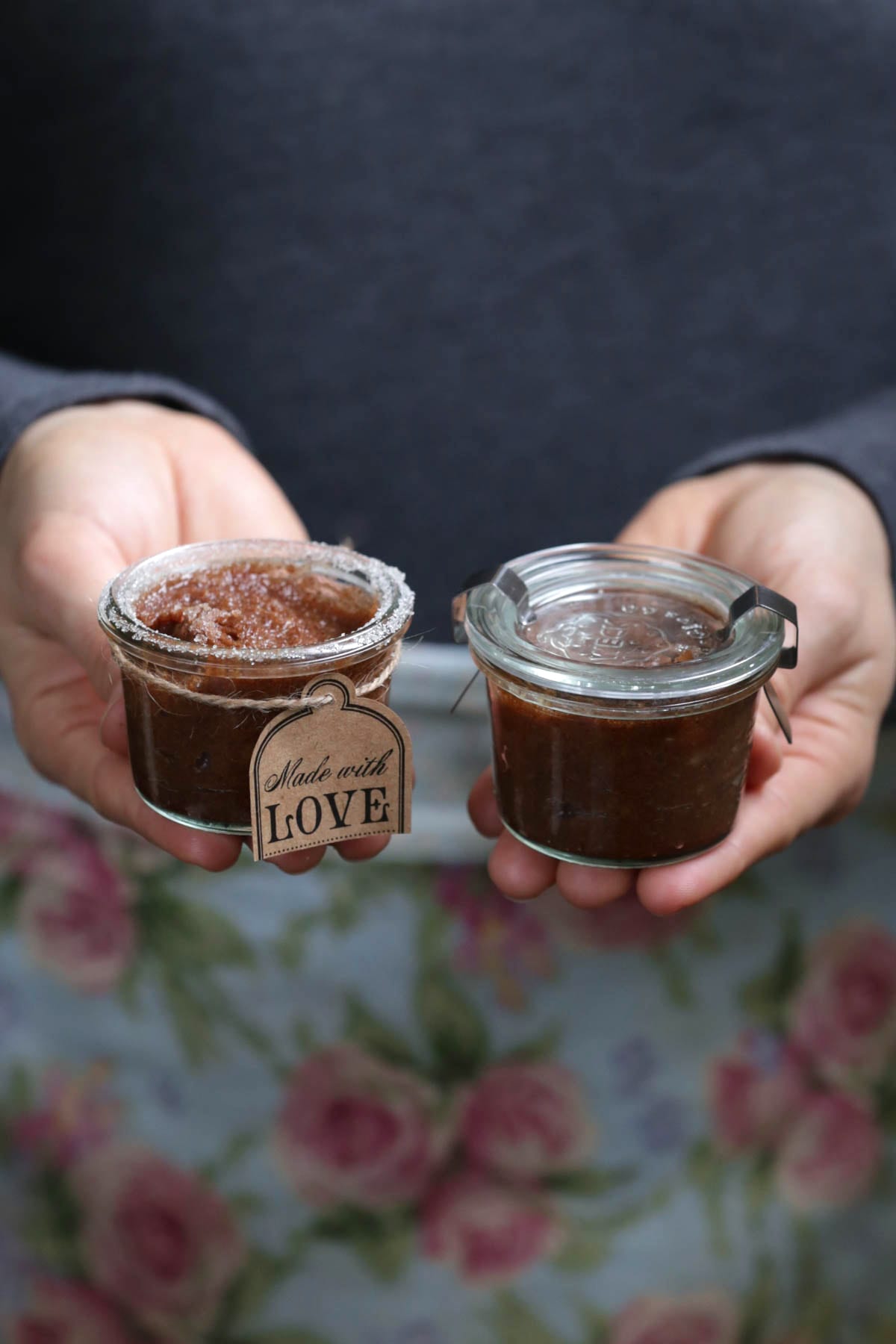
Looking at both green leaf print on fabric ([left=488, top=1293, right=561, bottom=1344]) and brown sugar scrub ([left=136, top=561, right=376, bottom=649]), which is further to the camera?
green leaf print on fabric ([left=488, top=1293, right=561, bottom=1344])

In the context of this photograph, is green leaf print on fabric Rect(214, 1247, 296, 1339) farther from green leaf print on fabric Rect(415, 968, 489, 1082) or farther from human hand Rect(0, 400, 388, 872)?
human hand Rect(0, 400, 388, 872)

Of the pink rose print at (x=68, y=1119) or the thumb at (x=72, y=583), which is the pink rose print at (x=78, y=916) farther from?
the thumb at (x=72, y=583)

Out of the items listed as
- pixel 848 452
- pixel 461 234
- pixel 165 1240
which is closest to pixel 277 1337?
pixel 165 1240

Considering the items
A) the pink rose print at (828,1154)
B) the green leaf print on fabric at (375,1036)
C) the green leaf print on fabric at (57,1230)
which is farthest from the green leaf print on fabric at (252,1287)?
the pink rose print at (828,1154)

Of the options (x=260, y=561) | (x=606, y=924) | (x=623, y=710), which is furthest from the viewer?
(x=606, y=924)

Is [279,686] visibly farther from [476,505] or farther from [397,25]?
[397,25]

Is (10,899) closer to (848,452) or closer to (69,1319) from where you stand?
(69,1319)

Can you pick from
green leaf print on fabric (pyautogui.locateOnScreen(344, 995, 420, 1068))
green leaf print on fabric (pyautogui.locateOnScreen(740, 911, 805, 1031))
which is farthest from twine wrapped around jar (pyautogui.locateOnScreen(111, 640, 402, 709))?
green leaf print on fabric (pyautogui.locateOnScreen(740, 911, 805, 1031))
